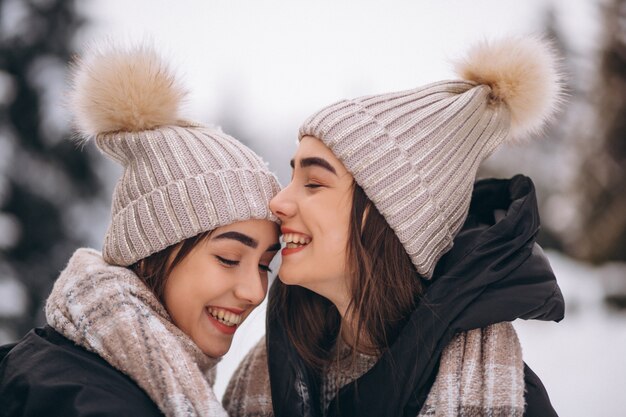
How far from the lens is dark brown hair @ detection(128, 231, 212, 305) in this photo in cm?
254

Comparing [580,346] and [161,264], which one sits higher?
[161,264]

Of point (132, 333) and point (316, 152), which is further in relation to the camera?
point (316, 152)

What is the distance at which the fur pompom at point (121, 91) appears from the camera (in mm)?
2678

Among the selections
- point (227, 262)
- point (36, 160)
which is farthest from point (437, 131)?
point (36, 160)

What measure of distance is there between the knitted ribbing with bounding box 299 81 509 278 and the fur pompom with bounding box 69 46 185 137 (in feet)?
2.27

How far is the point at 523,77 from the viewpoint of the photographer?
8.68 feet

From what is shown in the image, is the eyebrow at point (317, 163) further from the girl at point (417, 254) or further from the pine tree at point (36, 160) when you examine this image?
the pine tree at point (36, 160)

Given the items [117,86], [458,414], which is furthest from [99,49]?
[458,414]

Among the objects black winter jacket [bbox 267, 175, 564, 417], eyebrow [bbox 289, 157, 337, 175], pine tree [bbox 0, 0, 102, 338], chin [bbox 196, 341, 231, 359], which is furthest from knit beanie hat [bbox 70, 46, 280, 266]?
pine tree [bbox 0, 0, 102, 338]

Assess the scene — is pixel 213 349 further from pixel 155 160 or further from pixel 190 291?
pixel 155 160

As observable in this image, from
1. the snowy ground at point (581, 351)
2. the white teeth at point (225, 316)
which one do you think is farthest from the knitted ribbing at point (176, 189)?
the snowy ground at point (581, 351)

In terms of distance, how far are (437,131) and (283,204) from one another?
729 millimetres

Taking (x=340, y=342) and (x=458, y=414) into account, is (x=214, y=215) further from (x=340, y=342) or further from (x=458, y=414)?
(x=458, y=414)

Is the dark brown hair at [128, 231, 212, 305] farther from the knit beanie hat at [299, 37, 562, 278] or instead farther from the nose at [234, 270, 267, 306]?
the knit beanie hat at [299, 37, 562, 278]
